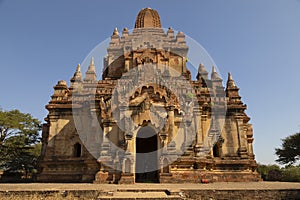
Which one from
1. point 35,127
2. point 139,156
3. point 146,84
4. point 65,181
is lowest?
point 65,181

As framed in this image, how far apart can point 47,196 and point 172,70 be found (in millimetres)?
18948

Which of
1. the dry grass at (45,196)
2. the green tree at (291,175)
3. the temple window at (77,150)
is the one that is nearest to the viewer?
the dry grass at (45,196)

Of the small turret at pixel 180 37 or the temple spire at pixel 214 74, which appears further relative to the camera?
the small turret at pixel 180 37

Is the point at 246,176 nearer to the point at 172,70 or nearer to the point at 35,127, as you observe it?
the point at 172,70

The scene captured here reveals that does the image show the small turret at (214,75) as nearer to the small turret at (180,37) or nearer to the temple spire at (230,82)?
the temple spire at (230,82)

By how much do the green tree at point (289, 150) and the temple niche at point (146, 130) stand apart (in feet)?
40.8

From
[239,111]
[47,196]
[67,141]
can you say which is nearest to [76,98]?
[67,141]

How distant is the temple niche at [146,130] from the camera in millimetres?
18281

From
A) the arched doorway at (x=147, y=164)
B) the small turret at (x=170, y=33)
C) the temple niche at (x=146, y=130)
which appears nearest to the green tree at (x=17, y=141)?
the temple niche at (x=146, y=130)

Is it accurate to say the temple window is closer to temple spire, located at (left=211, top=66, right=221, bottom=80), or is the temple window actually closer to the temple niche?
the temple niche

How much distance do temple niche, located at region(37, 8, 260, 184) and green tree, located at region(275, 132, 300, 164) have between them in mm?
12446

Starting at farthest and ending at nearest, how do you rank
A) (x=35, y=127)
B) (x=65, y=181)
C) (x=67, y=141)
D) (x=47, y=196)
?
(x=35, y=127)
(x=67, y=141)
(x=65, y=181)
(x=47, y=196)

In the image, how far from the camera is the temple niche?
1828cm

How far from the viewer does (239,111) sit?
2328 cm
